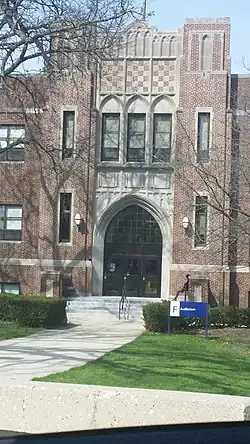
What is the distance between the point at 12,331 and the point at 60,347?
11.6 ft

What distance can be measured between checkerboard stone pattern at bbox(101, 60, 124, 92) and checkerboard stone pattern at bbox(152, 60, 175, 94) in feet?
4.98

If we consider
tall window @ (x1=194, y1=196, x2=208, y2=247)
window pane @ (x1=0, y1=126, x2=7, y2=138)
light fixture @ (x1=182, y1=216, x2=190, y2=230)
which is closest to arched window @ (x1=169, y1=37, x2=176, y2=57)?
tall window @ (x1=194, y1=196, x2=208, y2=247)

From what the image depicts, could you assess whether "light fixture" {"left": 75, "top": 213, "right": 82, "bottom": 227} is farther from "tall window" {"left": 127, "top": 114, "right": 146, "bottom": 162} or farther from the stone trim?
"tall window" {"left": 127, "top": 114, "right": 146, "bottom": 162}

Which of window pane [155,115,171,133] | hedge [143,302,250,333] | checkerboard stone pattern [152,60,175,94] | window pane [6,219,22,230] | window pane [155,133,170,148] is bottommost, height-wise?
hedge [143,302,250,333]

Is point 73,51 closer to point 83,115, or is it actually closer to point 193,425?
point 83,115

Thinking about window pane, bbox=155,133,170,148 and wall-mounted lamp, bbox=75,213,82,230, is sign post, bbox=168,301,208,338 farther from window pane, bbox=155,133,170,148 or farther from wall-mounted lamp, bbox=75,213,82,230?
window pane, bbox=155,133,170,148

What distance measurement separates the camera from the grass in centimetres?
1692

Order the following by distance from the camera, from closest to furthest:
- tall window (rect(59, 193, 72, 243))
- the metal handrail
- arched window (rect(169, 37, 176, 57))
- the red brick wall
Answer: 1. the metal handrail
2. the red brick wall
3. tall window (rect(59, 193, 72, 243))
4. arched window (rect(169, 37, 176, 57))

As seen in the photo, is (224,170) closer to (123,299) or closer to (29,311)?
(123,299)

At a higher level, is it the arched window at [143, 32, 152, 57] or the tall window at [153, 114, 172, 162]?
the arched window at [143, 32, 152, 57]

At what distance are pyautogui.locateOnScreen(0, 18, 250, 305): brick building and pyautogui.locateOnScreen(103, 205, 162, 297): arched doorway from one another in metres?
0.05

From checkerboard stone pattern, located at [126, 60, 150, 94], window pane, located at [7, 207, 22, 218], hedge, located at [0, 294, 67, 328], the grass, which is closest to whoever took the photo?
the grass

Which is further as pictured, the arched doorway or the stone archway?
the arched doorway

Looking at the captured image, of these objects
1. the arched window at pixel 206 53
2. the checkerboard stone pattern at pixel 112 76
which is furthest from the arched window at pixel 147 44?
the arched window at pixel 206 53
